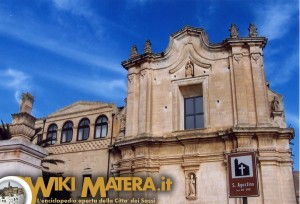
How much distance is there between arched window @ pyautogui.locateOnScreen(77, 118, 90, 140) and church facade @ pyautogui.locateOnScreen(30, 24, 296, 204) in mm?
63

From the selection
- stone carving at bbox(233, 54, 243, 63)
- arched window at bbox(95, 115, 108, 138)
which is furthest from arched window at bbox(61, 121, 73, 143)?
stone carving at bbox(233, 54, 243, 63)

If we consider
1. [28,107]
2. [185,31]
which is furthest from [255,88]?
[28,107]

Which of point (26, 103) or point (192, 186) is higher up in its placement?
point (26, 103)

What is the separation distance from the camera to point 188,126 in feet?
68.9

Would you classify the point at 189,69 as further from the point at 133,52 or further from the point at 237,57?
the point at 133,52

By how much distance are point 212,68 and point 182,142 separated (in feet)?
15.5

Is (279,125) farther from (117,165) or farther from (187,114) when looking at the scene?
(117,165)

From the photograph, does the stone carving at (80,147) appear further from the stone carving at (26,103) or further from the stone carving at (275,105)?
the stone carving at (26,103)

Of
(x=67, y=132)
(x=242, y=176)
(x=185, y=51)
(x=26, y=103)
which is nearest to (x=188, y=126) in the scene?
(x=185, y=51)

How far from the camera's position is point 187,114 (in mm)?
21422

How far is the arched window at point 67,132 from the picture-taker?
24.0 m

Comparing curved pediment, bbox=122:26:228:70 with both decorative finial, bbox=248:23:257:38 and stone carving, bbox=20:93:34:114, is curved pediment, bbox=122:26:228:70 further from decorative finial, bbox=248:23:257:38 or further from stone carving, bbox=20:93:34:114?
stone carving, bbox=20:93:34:114

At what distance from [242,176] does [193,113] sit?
1082cm

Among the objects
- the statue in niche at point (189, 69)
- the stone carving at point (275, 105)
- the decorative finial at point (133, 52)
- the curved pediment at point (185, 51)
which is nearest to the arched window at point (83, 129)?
the curved pediment at point (185, 51)
